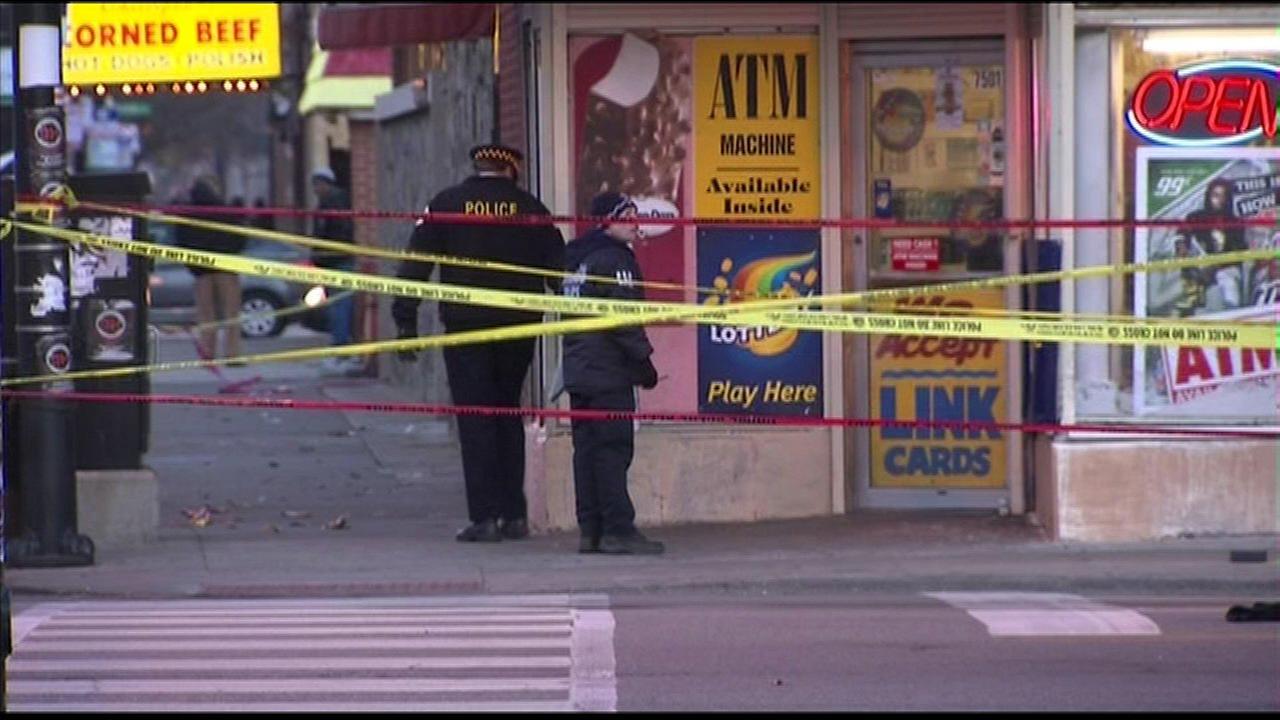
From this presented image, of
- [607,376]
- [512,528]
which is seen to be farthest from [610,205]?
[512,528]

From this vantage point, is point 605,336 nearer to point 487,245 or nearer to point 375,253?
point 487,245

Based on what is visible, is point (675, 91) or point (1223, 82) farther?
point (675, 91)

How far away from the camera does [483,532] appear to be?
12.2 m

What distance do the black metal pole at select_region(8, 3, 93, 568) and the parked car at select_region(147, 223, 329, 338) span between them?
15.0m

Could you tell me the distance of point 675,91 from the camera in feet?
A: 40.8

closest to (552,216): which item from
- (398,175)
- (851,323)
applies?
(851,323)

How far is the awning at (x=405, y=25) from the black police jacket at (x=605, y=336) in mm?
2860

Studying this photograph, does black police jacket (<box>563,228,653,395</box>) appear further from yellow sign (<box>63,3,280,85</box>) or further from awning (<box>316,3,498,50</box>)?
yellow sign (<box>63,3,280,85</box>)

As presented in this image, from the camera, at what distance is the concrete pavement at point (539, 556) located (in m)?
10.8

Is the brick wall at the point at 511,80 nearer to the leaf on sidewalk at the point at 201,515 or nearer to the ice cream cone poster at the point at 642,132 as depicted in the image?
the ice cream cone poster at the point at 642,132

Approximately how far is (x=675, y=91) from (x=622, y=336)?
174 cm

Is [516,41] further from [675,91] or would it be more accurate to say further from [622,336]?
[622,336]

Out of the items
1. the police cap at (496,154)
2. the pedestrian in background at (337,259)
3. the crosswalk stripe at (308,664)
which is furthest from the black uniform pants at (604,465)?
the pedestrian in background at (337,259)

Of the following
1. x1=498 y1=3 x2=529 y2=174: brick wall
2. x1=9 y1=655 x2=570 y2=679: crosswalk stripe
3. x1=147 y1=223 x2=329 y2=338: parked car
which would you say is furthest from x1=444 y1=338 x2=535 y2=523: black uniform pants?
x1=147 y1=223 x2=329 y2=338: parked car
